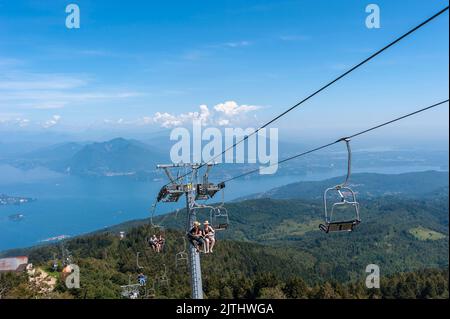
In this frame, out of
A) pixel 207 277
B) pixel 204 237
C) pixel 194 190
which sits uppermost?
pixel 194 190

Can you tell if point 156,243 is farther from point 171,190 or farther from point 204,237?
point 204,237

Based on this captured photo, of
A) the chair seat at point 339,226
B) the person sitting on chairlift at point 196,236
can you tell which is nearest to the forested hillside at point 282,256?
the person sitting on chairlift at point 196,236

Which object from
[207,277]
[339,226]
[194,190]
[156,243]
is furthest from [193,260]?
[207,277]

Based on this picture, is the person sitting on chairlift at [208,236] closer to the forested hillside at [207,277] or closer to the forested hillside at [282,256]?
the forested hillside at [282,256]

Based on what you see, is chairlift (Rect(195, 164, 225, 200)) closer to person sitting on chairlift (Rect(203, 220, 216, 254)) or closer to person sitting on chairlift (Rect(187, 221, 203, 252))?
person sitting on chairlift (Rect(187, 221, 203, 252))

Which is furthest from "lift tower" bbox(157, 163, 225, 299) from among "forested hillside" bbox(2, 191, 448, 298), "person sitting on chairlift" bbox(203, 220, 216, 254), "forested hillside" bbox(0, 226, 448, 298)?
"forested hillside" bbox(0, 226, 448, 298)

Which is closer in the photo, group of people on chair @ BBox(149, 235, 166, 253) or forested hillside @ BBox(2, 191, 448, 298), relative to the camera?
group of people on chair @ BBox(149, 235, 166, 253)

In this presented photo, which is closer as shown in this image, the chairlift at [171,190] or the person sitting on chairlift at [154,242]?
the chairlift at [171,190]
